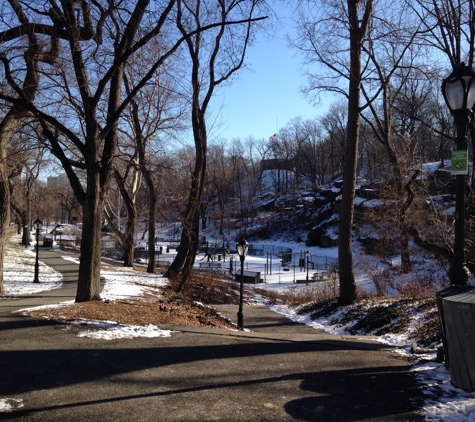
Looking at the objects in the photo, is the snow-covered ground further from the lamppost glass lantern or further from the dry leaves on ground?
the lamppost glass lantern

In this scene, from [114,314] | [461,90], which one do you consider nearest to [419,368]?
[461,90]

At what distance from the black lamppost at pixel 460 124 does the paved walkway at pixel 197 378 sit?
1591 mm

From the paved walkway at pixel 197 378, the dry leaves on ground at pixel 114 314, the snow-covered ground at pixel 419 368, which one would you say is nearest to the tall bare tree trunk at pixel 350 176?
the snow-covered ground at pixel 419 368

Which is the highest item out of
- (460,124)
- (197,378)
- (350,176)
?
(350,176)

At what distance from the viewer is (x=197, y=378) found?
5254mm

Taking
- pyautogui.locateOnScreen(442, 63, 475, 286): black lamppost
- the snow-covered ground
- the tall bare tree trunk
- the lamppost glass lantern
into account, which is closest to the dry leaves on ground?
the snow-covered ground

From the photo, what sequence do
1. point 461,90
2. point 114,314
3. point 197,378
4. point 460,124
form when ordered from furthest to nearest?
point 114,314
point 460,124
point 461,90
point 197,378

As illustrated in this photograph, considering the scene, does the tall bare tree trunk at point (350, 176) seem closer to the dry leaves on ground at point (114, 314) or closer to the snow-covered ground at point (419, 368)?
the snow-covered ground at point (419, 368)

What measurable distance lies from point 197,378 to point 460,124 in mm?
4872

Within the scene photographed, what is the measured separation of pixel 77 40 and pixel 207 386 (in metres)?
8.19

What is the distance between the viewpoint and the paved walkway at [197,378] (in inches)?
167

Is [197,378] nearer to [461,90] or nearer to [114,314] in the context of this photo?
[114,314]

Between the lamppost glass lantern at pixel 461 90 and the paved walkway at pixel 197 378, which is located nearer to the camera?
the paved walkway at pixel 197 378

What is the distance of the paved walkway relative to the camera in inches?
167
